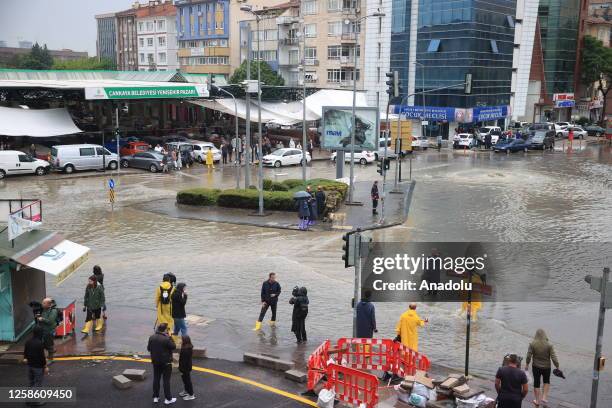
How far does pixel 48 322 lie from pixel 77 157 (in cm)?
2997

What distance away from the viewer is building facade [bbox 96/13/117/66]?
468 feet

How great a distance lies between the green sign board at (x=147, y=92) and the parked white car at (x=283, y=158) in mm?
7812

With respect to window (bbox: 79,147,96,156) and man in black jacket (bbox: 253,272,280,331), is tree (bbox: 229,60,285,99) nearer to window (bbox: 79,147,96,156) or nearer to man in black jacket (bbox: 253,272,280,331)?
window (bbox: 79,147,96,156)

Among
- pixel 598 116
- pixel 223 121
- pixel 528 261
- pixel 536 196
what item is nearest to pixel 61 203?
pixel 528 261

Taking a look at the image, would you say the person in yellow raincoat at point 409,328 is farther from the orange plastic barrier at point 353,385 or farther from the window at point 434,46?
the window at point 434,46

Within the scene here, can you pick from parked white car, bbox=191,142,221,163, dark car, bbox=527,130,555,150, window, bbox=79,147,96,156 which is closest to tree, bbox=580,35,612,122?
dark car, bbox=527,130,555,150

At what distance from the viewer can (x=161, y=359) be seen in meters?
9.79

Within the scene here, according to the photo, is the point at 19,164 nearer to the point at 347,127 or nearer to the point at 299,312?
the point at 347,127

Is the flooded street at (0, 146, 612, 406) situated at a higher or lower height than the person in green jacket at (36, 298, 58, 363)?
lower

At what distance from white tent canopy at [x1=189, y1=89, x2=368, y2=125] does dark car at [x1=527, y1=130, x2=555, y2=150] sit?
15.2 meters

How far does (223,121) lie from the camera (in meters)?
62.0

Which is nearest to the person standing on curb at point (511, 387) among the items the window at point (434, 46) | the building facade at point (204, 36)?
the window at point (434, 46)

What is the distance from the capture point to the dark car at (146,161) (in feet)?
133

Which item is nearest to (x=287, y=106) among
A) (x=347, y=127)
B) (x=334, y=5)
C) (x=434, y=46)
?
(x=434, y=46)
